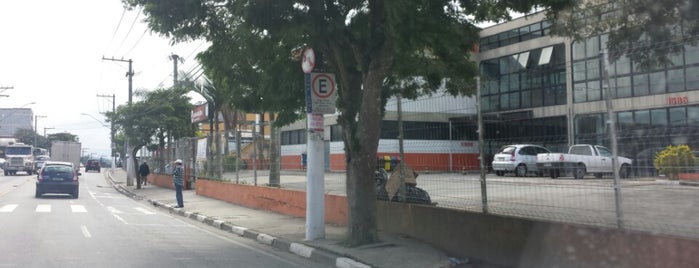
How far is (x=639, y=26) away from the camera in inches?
336

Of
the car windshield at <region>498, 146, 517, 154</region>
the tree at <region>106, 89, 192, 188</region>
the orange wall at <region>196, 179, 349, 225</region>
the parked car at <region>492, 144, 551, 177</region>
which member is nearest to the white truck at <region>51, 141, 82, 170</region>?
A: the tree at <region>106, 89, 192, 188</region>

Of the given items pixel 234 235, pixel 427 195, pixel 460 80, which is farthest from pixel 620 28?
pixel 234 235

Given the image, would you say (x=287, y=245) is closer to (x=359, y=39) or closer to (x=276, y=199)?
(x=359, y=39)

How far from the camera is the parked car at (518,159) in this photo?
27.4ft

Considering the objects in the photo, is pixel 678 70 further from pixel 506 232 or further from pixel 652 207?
pixel 506 232

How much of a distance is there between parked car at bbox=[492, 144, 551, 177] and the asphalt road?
3541 millimetres

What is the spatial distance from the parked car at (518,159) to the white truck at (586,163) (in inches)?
17.3

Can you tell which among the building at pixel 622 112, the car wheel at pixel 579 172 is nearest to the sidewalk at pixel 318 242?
the building at pixel 622 112

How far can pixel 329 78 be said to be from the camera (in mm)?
10414

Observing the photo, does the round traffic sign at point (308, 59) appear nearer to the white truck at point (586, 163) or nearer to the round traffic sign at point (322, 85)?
the round traffic sign at point (322, 85)

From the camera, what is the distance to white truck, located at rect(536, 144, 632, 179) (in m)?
6.90

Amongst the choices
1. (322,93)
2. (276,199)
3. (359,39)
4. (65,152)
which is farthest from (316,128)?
(65,152)

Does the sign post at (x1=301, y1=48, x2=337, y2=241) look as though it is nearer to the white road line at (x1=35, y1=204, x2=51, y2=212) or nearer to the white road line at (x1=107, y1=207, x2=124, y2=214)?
the white road line at (x1=107, y1=207, x2=124, y2=214)

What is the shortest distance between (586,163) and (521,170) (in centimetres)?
212
